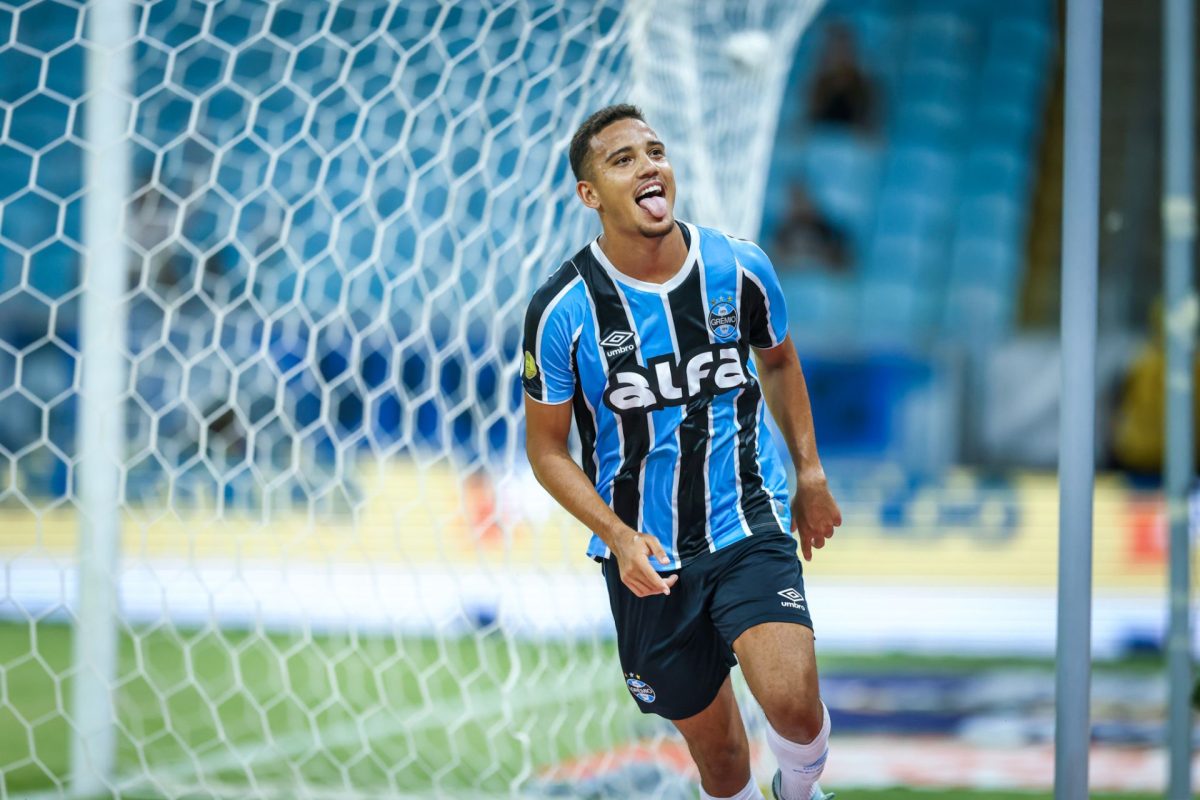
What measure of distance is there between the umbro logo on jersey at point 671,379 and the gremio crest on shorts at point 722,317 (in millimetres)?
31

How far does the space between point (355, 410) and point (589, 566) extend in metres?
4.51

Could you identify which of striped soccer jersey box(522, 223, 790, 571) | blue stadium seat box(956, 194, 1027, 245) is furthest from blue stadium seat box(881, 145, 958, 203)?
striped soccer jersey box(522, 223, 790, 571)

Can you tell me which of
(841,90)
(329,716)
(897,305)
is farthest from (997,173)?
(329,716)

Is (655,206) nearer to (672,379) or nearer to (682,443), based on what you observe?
(672,379)

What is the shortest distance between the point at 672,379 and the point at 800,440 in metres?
0.36

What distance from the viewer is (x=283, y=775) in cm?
496

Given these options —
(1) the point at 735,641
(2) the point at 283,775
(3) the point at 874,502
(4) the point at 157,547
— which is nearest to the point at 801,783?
(1) the point at 735,641

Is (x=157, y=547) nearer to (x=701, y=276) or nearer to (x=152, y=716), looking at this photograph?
(x=152, y=716)

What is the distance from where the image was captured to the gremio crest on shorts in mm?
3053

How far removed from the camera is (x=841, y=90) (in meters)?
13.9

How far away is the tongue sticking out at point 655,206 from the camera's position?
2871mm

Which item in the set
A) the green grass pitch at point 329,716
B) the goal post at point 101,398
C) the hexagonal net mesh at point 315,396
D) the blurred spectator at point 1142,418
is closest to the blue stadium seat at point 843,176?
the blurred spectator at point 1142,418

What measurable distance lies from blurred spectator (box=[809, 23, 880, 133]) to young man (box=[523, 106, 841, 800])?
11.2 meters

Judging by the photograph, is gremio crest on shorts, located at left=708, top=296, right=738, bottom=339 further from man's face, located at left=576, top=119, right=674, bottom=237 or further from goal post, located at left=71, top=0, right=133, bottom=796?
goal post, located at left=71, top=0, right=133, bottom=796
